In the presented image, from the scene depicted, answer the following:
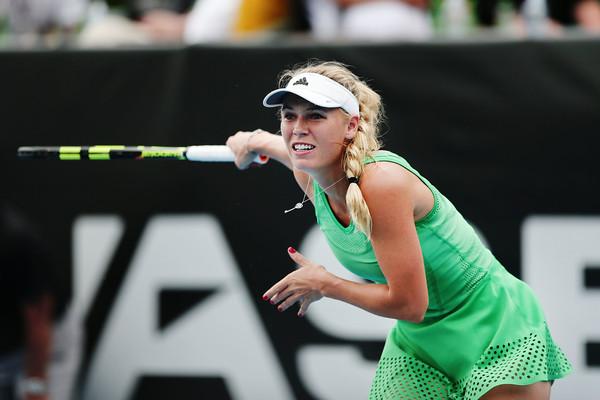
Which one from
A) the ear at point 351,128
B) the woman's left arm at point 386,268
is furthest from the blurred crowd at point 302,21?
the woman's left arm at point 386,268

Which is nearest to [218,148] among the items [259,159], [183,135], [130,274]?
[259,159]

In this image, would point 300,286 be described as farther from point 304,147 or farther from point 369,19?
point 369,19

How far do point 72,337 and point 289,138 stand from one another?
237cm

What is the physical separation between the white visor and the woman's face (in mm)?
31

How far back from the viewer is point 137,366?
178 inches

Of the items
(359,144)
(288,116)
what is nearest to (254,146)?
(288,116)

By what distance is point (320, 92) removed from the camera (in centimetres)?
268

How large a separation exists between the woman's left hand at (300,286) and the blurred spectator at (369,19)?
2.06 metres

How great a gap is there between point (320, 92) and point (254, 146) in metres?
0.78

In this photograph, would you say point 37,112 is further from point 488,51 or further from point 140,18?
point 488,51

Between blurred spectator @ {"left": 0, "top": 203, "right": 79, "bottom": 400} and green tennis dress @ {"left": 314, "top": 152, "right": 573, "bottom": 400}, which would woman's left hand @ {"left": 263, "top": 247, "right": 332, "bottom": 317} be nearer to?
green tennis dress @ {"left": 314, "top": 152, "right": 573, "bottom": 400}

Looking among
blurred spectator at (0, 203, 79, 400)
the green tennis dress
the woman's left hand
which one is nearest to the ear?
the green tennis dress

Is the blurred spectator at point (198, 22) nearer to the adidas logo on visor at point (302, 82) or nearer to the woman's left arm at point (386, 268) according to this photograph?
the adidas logo on visor at point (302, 82)

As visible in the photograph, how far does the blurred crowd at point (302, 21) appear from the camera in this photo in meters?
4.55
